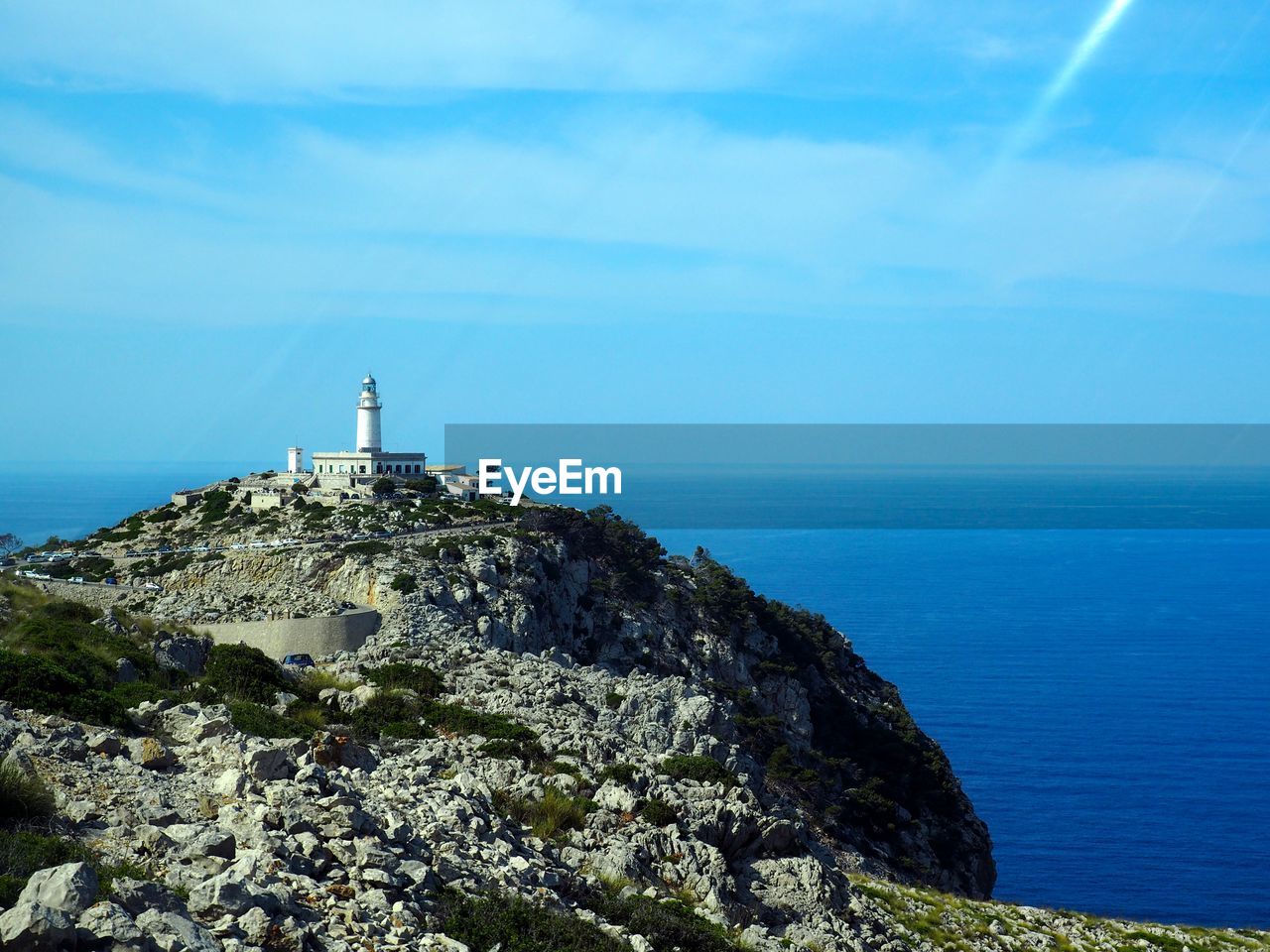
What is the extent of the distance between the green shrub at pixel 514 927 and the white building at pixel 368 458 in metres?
58.1

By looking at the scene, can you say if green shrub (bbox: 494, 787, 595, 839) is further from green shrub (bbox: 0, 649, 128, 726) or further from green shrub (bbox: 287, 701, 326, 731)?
green shrub (bbox: 0, 649, 128, 726)

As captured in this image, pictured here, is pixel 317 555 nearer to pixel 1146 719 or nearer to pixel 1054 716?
pixel 1054 716

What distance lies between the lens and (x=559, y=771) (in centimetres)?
2414

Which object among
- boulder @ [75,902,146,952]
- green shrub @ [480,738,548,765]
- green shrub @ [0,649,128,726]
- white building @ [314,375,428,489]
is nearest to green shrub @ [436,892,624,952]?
boulder @ [75,902,146,952]

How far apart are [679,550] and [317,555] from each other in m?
108

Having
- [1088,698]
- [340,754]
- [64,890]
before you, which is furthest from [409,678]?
[1088,698]

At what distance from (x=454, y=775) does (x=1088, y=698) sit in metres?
73.7

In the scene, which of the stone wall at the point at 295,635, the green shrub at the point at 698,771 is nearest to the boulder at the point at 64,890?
the green shrub at the point at 698,771

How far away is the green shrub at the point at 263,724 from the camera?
846 inches

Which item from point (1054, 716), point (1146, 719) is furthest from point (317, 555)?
point (1146, 719)

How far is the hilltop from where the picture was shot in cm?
1389

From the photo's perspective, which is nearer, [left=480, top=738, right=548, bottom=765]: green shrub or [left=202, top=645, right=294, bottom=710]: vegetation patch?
[left=480, top=738, right=548, bottom=765]: green shrub

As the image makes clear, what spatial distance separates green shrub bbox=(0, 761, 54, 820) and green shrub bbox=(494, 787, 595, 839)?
7.84m

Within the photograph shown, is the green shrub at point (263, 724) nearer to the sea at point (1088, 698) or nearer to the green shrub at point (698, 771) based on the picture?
the green shrub at point (698, 771)
